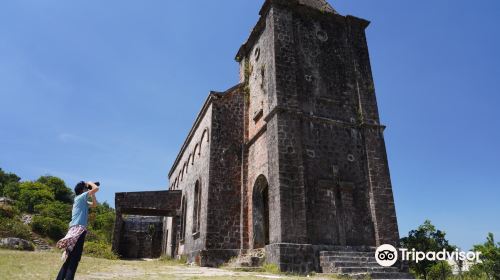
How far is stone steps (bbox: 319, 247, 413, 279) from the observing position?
35.5ft

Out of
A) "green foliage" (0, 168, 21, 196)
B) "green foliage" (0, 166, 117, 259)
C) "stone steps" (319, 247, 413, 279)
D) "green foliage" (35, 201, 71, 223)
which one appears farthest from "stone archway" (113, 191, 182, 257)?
"green foliage" (0, 168, 21, 196)

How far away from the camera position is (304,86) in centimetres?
1534

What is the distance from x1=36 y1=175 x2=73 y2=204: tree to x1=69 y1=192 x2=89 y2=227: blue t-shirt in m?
51.7

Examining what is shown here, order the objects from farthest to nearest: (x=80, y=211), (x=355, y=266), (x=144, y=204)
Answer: (x=144, y=204)
(x=355, y=266)
(x=80, y=211)

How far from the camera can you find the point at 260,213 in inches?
591

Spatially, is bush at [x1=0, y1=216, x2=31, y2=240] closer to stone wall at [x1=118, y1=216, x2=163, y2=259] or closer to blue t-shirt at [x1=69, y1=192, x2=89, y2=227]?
stone wall at [x1=118, y1=216, x2=163, y2=259]

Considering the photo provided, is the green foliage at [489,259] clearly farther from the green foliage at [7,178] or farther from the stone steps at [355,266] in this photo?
the green foliage at [7,178]

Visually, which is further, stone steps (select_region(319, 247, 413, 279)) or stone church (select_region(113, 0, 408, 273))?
stone church (select_region(113, 0, 408, 273))

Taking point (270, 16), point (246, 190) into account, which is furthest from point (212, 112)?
point (270, 16)

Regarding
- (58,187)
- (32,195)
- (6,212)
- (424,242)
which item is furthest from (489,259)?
(58,187)

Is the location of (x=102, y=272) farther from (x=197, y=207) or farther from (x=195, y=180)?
(x=195, y=180)

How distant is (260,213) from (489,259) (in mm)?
24639

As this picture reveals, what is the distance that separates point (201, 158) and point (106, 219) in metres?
32.1

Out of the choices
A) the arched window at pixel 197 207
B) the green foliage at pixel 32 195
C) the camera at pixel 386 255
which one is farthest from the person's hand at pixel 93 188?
the green foliage at pixel 32 195
